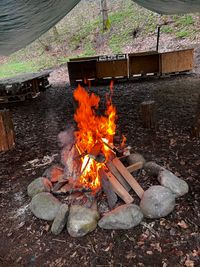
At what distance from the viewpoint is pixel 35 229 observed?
3.51 m

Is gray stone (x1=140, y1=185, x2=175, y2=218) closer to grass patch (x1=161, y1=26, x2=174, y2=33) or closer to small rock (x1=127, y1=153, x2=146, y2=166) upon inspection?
small rock (x1=127, y1=153, x2=146, y2=166)

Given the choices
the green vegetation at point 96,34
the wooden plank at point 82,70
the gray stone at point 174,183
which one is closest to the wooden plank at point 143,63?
the wooden plank at point 82,70

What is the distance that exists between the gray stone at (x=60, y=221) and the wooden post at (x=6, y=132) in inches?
110

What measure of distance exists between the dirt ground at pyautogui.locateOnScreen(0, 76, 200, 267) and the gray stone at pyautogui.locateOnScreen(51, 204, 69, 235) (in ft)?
0.23

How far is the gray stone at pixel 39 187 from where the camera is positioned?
13.2ft

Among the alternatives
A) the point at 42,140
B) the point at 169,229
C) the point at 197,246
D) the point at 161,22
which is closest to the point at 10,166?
the point at 42,140

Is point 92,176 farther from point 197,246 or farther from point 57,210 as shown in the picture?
point 197,246

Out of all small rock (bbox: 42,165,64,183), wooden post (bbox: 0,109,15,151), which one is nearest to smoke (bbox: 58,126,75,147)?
wooden post (bbox: 0,109,15,151)

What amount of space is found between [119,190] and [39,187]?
1142 millimetres

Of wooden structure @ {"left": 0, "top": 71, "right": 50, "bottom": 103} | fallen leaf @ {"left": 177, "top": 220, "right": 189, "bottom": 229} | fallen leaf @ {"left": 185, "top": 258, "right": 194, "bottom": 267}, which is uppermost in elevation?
wooden structure @ {"left": 0, "top": 71, "right": 50, "bottom": 103}

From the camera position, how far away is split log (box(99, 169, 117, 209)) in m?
3.67

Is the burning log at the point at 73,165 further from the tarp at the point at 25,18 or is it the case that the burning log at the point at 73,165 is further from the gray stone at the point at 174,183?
the tarp at the point at 25,18

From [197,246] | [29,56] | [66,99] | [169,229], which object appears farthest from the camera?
[29,56]

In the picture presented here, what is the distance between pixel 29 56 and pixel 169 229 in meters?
20.6
